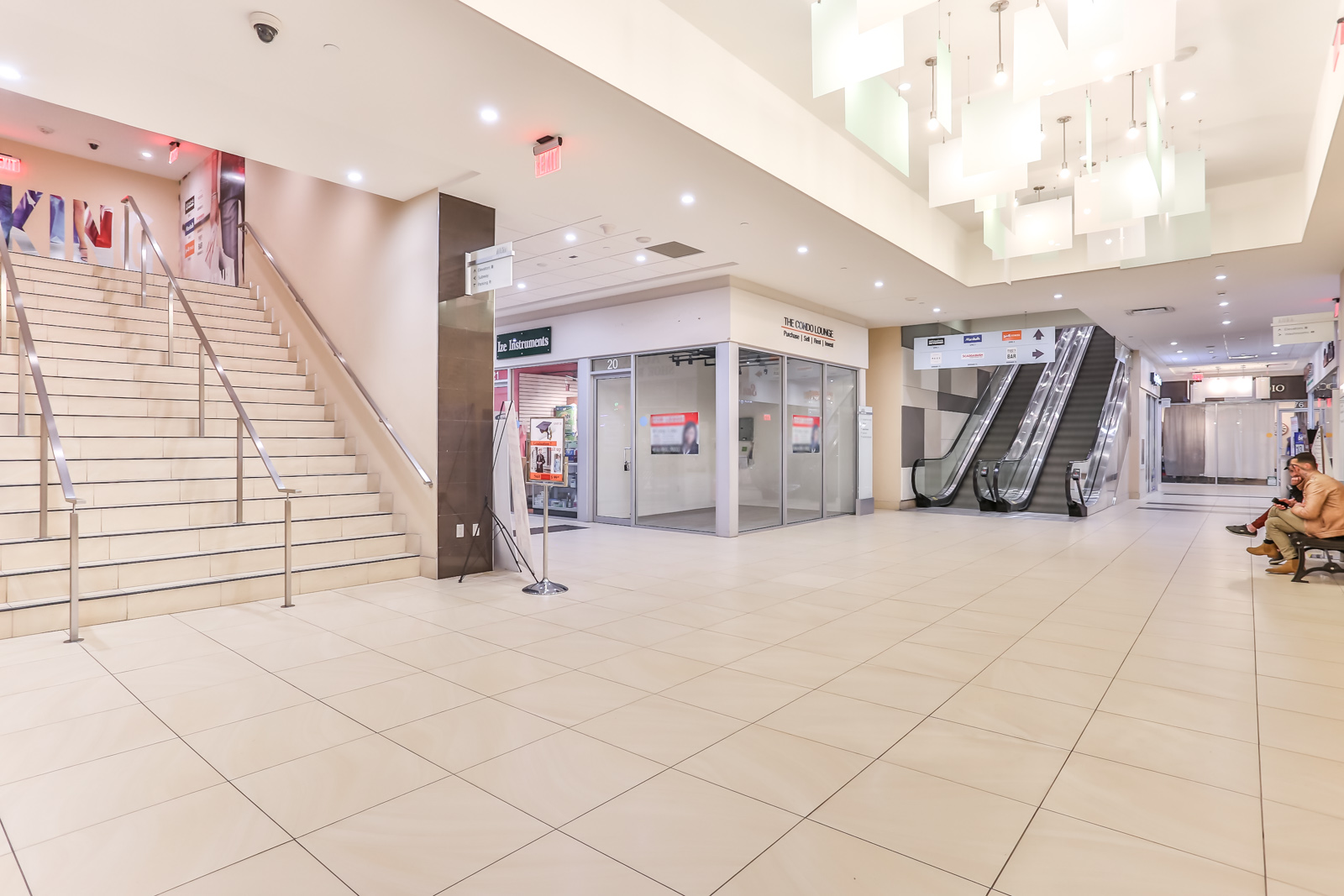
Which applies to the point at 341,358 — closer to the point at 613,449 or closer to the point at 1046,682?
the point at 613,449

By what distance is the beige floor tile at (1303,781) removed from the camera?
2332 mm

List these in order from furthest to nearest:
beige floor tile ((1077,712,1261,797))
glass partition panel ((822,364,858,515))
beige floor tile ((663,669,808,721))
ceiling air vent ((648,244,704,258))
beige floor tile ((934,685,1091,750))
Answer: glass partition panel ((822,364,858,515)), ceiling air vent ((648,244,704,258)), beige floor tile ((663,669,808,721)), beige floor tile ((934,685,1091,750)), beige floor tile ((1077,712,1261,797))

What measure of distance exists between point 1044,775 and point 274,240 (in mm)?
9974

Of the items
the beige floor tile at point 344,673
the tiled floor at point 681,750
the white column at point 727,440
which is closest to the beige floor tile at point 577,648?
the tiled floor at point 681,750

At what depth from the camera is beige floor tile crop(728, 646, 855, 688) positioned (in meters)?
3.56

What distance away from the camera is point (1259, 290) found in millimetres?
9852

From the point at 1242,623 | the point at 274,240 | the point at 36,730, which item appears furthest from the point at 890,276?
the point at 36,730

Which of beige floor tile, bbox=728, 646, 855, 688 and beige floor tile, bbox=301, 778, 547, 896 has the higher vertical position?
beige floor tile, bbox=301, 778, 547, 896

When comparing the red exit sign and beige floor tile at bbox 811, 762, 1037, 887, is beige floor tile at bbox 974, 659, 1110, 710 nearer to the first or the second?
beige floor tile at bbox 811, 762, 1037, 887

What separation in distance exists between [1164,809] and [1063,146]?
22.6 ft

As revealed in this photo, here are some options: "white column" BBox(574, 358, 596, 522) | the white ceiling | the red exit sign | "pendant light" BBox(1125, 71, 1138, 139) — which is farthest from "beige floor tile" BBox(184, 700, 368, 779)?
"white column" BBox(574, 358, 596, 522)

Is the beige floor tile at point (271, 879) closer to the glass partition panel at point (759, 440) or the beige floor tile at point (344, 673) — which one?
the beige floor tile at point (344, 673)

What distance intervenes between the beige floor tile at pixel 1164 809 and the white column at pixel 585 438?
28.4 feet

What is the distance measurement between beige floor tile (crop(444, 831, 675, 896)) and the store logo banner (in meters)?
9.79
